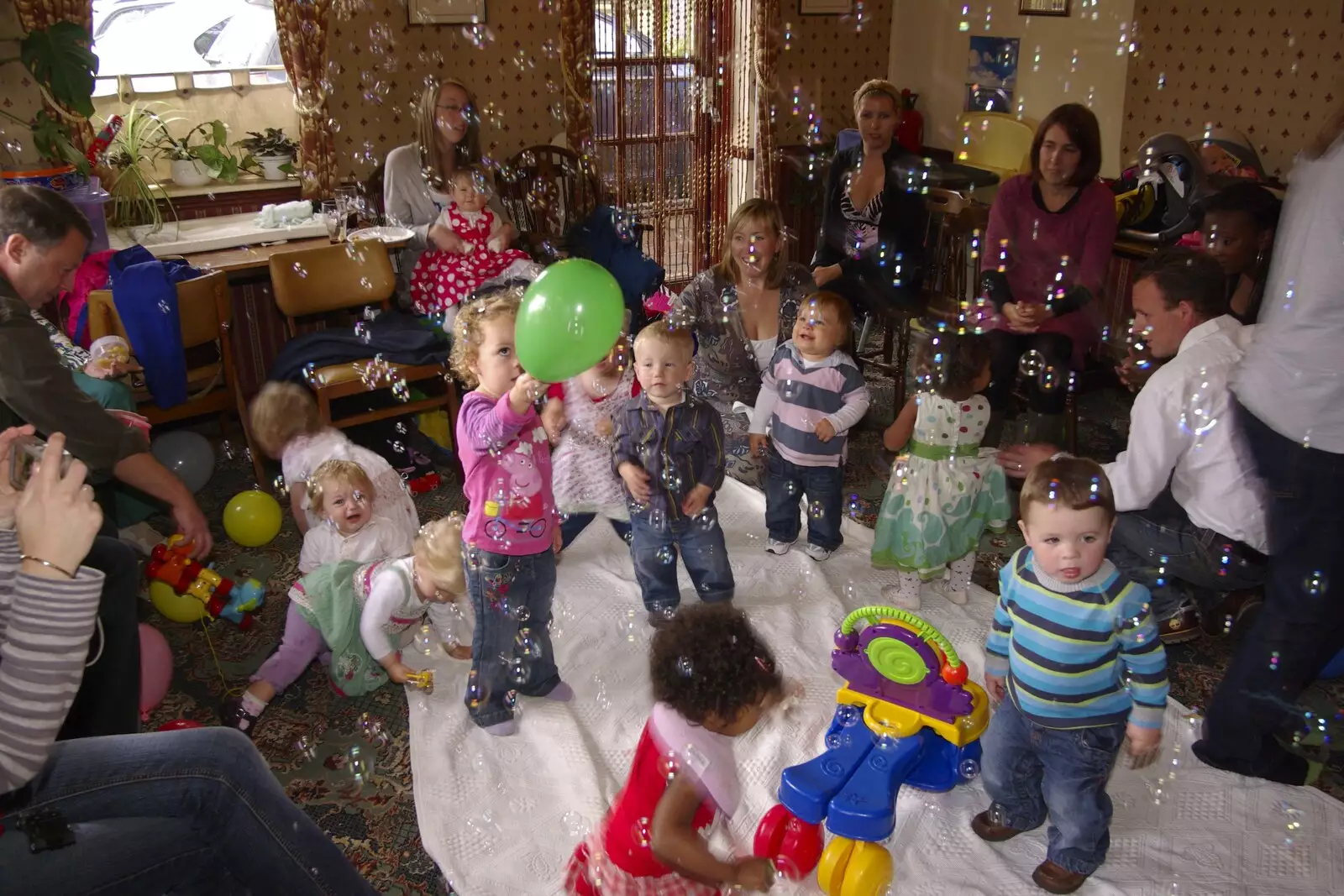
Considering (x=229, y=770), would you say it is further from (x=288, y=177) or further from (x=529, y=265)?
(x=288, y=177)

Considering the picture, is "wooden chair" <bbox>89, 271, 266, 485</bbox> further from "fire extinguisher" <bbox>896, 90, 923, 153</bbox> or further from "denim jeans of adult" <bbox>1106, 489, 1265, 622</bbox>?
"fire extinguisher" <bbox>896, 90, 923, 153</bbox>

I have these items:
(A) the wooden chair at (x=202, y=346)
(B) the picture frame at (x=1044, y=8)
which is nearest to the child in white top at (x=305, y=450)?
(A) the wooden chair at (x=202, y=346)

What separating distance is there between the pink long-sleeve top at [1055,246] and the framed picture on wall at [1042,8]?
2.45 m

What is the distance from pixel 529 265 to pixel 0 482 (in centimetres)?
243

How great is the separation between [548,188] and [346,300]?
1.98 metres

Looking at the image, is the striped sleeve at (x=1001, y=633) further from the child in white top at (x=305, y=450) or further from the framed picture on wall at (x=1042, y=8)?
the framed picture on wall at (x=1042, y=8)

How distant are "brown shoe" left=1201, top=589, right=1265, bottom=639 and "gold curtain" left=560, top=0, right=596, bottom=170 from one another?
403cm

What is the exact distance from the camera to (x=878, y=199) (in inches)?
155

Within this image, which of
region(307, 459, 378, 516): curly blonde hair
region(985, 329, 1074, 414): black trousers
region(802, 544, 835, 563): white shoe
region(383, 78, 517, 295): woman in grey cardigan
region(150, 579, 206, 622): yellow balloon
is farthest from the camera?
region(383, 78, 517, 295): woman in grey cardigan

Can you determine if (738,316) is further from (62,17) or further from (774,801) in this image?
(62,17)

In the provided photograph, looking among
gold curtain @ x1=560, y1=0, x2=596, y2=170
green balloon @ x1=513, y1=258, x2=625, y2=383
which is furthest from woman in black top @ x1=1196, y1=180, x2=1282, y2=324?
gold curtain @ x1=560, y1=0, x2=596, y2=170

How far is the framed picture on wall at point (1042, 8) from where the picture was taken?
17.6ft

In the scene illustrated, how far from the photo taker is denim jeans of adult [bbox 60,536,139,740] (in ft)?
6.08

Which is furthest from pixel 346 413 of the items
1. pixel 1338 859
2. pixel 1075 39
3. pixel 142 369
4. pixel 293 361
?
pixel 1075 39
